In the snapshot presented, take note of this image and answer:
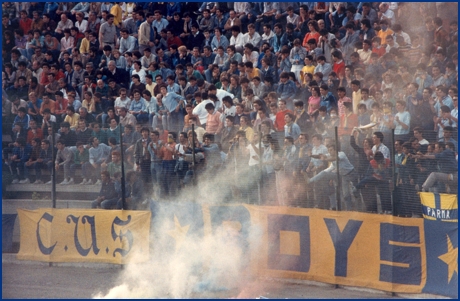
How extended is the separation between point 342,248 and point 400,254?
1010 mm

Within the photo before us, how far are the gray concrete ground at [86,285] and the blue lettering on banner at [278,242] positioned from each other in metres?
0.28

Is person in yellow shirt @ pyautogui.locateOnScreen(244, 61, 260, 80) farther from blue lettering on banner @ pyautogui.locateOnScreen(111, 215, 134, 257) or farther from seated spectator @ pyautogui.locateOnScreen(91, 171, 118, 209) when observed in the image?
blue lettering on banner @ pyautogui.locateOnScreen(111, 215, 134, 257)

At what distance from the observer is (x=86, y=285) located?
12617mm

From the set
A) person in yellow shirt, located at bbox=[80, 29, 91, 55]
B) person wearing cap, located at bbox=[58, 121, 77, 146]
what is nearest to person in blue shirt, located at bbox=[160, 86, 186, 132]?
person wearing cap, located at bbox=[58, 121, 77, 146]

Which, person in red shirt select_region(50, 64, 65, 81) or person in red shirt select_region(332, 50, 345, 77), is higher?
person in red shirt select_region(50, 64, 65, 81)

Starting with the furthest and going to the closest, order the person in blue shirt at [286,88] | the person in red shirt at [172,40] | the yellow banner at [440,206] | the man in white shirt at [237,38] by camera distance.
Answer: the person in red shirt at [172,40] → the man in white shirt at [237,38] → the person in blue shirt at [286,88] → the yellow banner at [440,206]

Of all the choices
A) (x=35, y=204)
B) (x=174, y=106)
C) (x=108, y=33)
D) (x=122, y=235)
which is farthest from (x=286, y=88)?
(x=108, y=33)

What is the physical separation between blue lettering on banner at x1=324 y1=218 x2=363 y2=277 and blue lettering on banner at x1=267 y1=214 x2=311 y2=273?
502 millimetres

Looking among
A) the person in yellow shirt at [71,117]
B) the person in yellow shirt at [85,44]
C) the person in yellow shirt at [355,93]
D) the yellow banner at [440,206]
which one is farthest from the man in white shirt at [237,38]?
the yellow banner at [440,206]

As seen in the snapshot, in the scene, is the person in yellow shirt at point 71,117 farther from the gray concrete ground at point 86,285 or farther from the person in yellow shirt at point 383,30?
the person in yellow shirt at point 383,30

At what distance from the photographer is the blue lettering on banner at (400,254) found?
1087 cm

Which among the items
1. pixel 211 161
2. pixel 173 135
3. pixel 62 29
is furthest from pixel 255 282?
pixel 62 29

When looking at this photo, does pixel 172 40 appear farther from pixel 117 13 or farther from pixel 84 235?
pixel 84 235

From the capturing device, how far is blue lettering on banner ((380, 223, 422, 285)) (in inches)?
428
